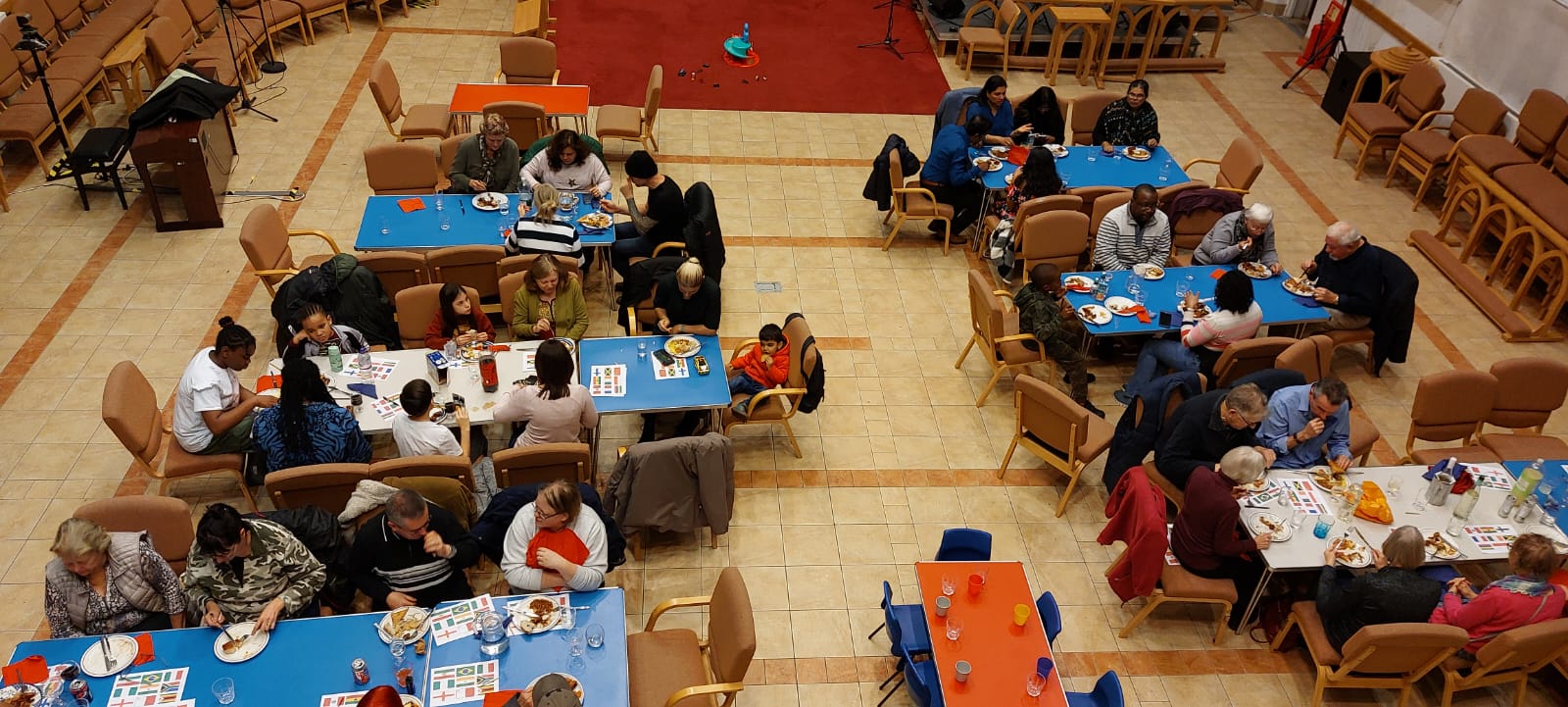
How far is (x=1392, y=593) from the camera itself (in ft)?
19.6

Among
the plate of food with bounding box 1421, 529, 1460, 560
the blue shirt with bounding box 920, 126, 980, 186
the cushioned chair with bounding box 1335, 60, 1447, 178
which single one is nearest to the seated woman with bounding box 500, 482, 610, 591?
the plate of food with bounding box 1421, 529, 1460, 560

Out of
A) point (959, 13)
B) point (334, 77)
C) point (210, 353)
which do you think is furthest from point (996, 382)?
point (334, 77)

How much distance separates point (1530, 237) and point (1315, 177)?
255 cm

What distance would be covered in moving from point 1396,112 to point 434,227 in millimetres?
11340

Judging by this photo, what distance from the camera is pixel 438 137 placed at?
37.6 feet

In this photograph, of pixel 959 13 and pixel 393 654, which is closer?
pixel 393 654

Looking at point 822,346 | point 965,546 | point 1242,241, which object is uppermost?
point 1242,241

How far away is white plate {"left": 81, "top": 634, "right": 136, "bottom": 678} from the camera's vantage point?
5.04 m

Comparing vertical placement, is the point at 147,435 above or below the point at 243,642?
below

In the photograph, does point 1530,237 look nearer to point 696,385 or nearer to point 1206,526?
point 1206,526

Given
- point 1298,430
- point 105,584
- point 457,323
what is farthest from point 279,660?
point 1298,430

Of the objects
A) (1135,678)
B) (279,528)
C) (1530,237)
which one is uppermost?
(279,528)

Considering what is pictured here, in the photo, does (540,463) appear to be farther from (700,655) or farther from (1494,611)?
(1494,611)

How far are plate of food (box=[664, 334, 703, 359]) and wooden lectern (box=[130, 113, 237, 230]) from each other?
5600 millimetres
